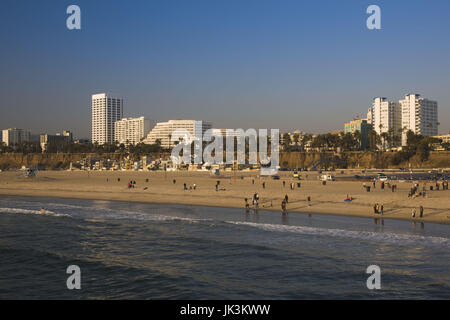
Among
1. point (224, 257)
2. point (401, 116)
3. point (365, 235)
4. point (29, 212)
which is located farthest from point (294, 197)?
point (401, 116)

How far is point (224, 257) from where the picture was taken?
18.0m

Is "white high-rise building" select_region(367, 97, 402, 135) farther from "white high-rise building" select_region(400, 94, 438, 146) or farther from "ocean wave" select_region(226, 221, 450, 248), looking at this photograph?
"ocean wave" select_region(226, 221, 450, 248)

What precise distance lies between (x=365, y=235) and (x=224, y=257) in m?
8.30

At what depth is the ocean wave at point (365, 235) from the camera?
19377 mm

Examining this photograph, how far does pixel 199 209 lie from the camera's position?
33500mm

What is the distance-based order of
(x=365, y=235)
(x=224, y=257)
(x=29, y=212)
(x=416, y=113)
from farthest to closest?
(x=416, y=113) → (x=29, y=212) → (x=365, y=235) → (x=224, y=257)

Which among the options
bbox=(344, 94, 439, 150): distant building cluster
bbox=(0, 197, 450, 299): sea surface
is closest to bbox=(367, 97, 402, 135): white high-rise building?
bbox=(344, 94, 439, 150): distant building cluster

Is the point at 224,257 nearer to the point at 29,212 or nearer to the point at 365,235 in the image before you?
the point at 365,235

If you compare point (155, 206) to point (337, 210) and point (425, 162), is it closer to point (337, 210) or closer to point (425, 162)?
point (337, 210)

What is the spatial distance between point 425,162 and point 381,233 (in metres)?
86.5

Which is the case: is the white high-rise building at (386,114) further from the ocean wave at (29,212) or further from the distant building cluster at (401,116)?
the ocean wave at (29,212)
